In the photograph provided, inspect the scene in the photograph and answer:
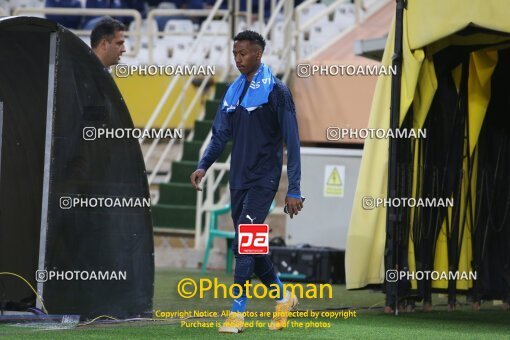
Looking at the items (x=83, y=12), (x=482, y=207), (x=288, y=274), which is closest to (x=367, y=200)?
(x=482, y=207)

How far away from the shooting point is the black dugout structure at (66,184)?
31.1 ft

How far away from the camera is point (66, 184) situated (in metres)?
9.48

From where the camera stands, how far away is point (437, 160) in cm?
1177

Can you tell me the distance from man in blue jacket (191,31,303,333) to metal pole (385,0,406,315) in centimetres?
178

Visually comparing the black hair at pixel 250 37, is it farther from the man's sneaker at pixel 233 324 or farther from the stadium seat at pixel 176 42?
the stadium seat at pixel 176 42

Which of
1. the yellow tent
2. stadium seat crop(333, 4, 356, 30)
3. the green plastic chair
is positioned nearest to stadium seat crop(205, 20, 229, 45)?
stadium seat crop(333, 4, 356, 30)

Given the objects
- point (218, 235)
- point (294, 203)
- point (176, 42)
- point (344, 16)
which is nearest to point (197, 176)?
point (294, 203)

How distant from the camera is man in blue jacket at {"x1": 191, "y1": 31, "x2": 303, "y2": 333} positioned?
9250 millimetres

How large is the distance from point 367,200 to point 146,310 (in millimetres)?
2272

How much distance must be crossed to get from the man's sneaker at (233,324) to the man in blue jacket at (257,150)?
2 centimetres

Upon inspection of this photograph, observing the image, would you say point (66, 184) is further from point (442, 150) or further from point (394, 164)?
point (442, 150)

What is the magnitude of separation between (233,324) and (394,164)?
2578 millimetres

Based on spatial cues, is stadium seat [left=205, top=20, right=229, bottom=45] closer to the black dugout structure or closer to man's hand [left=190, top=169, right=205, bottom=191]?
the black dugout structure

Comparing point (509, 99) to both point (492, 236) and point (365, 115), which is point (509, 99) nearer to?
point (492, 236)
